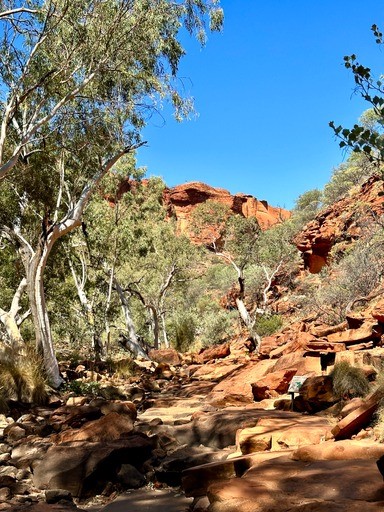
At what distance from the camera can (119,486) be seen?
3.93m

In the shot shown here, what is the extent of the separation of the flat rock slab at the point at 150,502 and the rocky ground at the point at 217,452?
0.07ft

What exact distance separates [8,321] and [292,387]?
22.6 ft

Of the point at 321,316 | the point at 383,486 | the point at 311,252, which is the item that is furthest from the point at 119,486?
the point at 311,252

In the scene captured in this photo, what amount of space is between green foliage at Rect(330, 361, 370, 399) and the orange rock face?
5008 centimetres

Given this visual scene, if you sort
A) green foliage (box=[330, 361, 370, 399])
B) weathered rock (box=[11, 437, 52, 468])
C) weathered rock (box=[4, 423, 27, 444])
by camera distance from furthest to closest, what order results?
1. weathered rock (box=[4, 423, 27, 444])
2. green foliage (box=[330, 361, 370, 399])
3. weathered rock (box=[11, 437, 52, 468])

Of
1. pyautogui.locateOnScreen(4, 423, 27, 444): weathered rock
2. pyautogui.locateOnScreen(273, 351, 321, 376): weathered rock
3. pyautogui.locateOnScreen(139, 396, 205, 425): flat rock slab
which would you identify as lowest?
pyautogui.locateOnScreen(139, 396, 205, 425): flat rock slab

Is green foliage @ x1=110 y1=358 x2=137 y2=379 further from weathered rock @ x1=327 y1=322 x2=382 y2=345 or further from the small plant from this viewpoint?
weathered rock @ x1=327 y1=322 x2=382 y2=345

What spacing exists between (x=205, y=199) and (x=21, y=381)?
52840 millimetres

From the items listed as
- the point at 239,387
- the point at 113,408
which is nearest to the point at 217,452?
the point at 113,408

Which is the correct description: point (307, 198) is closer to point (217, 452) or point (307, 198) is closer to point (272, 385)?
point (272, 385)

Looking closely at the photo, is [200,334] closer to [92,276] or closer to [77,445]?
→ [92,276]

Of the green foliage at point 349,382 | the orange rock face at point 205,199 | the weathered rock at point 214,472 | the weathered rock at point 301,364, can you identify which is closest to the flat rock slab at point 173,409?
the weathered rock at point 301,364

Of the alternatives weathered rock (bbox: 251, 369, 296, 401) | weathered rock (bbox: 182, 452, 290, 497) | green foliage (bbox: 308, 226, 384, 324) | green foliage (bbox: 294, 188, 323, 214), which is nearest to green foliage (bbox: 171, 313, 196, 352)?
green foliage (bbox: 308, 226, 384, 324)

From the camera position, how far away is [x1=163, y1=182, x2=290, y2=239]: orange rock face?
193ft
